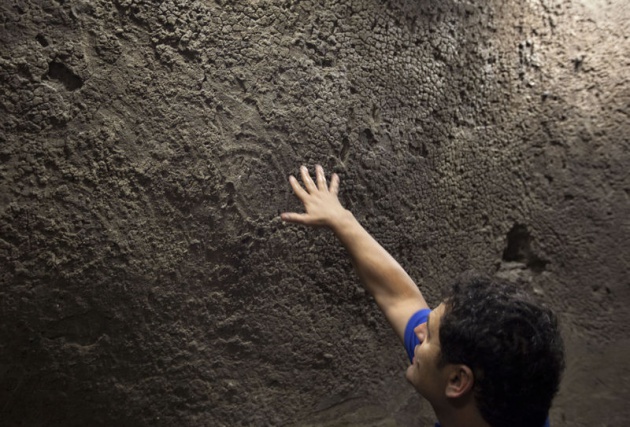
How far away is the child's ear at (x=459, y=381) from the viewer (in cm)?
97

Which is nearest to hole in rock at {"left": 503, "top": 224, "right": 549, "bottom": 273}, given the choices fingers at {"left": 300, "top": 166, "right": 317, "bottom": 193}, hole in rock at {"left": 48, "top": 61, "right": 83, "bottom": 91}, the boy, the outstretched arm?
the outstretched arm

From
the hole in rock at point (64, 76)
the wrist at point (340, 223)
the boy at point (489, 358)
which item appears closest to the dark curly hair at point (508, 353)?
the boy at point (489, 358)

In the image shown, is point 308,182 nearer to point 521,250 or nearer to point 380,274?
point 380,274

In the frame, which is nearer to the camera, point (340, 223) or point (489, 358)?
point (489, 358)

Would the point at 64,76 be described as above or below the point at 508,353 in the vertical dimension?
above

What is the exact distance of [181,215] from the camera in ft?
4.84

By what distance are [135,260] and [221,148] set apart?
1.24 feet

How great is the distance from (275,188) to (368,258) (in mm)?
357

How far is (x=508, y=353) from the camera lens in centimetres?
93

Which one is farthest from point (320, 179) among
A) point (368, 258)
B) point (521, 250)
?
point (521, 250)

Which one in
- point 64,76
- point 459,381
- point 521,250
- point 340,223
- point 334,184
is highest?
point 64,76

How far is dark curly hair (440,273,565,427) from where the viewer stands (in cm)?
94

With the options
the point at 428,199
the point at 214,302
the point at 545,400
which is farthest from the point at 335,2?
the point at 545,400

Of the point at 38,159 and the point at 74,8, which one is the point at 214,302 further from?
the point at 74,8
